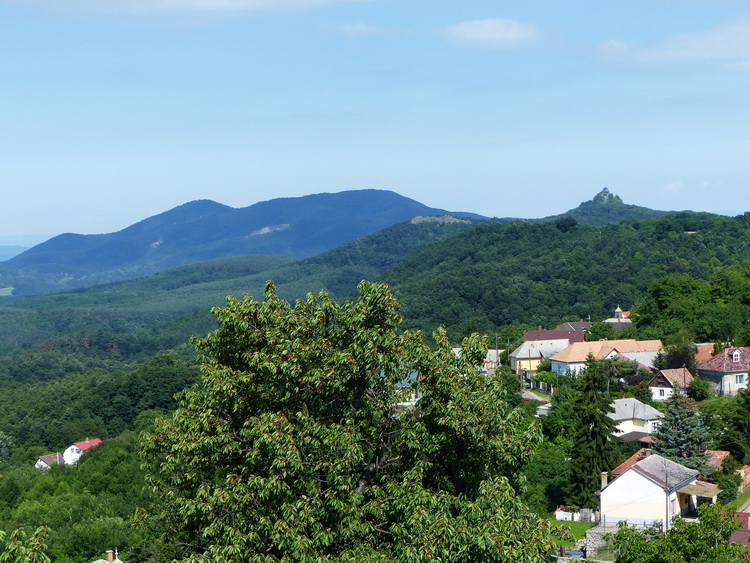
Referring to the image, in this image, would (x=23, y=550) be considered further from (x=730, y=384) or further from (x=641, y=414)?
(x=730, y=384)

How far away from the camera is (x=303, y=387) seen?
14891 mm

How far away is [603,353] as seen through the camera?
2515 inches

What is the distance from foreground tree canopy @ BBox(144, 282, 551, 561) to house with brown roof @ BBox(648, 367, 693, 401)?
4251 centimetres

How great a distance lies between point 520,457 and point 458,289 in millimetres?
106723

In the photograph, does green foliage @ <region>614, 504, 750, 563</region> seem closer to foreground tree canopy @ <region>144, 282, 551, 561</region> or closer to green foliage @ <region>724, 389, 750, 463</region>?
foreground tree canopy @ <region>144, 282, 551, 561</region>

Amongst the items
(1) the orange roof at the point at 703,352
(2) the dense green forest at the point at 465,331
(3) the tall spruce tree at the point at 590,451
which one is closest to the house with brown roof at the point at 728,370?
(1) the orange roof at the point at 703,352

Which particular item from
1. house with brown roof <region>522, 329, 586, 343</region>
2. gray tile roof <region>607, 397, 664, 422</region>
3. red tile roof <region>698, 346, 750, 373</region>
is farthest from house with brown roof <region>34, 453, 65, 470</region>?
red tile roof <region>698, 346, 750, 373</region>

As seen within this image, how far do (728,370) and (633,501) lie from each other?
69.1 feet

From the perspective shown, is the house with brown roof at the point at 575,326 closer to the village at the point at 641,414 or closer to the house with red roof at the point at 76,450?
the village at the point at 641,414

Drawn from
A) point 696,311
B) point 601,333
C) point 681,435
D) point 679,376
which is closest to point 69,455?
point 601,333

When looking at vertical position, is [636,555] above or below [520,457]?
below

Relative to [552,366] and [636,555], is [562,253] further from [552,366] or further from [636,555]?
[636,555]

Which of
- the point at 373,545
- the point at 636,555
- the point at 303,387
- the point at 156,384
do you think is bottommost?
the point at 156,384

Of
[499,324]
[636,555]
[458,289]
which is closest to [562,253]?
[458,289]
